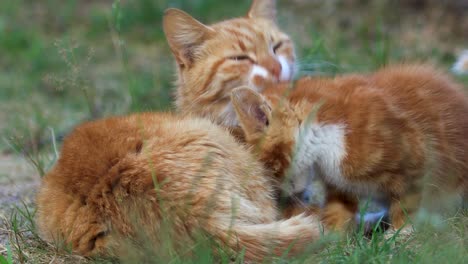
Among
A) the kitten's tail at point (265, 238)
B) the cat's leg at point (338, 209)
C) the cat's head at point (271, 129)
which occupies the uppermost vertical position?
the cat's head at point (271, 129)

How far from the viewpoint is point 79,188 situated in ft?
10.4

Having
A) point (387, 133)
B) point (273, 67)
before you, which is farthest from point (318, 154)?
point (273, 67)

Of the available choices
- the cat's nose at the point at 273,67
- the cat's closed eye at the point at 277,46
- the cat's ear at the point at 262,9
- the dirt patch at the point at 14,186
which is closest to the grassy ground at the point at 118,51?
the dirt patch at the point at 14,186

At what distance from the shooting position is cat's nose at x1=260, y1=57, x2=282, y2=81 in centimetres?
431

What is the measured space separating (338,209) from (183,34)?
63.6 inches

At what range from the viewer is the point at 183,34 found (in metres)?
4.52

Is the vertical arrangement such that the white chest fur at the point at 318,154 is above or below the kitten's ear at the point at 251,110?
below

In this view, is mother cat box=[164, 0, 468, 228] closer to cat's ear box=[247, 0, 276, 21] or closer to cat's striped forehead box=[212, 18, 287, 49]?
cat's striped forehead box=[212, 18, 287, 49]

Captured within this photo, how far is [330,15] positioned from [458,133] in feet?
14.7

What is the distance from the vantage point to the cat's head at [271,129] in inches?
141

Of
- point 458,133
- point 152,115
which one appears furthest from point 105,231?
point 458,133

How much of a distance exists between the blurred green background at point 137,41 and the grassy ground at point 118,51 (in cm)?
1

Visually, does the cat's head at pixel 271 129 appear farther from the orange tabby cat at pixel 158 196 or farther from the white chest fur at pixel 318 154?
the orange tabby cat at pixel 158 196

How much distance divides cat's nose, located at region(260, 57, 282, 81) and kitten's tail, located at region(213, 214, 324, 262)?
1.39 m
